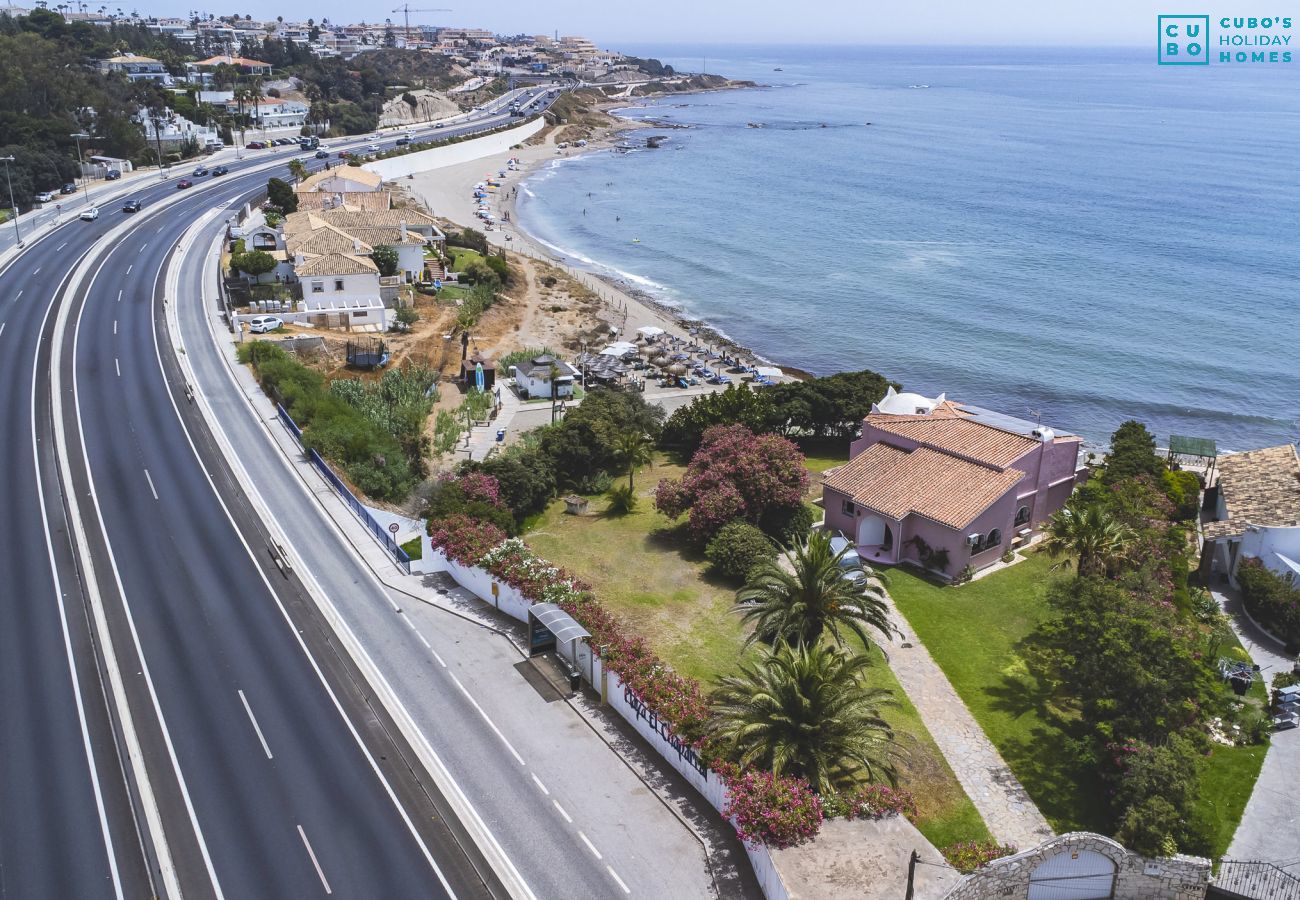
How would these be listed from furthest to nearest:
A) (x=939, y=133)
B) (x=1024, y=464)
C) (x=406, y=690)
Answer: (x=939, y=133) → (x=1024, y=464) → (x=406, y=690)

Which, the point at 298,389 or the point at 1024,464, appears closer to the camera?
the point at 1024,464

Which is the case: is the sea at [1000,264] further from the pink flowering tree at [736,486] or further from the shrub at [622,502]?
the shrub at [622,502]

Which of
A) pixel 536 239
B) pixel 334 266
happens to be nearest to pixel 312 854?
pixel 334 266

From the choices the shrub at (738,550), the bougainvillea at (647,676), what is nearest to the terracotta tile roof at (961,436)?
the shrub at (738,550)

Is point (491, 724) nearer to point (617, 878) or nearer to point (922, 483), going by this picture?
point (617, 878)

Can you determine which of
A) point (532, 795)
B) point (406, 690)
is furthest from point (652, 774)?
point (406, 690)

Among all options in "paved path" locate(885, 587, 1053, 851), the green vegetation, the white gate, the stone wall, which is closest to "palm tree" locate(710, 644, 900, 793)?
"paved path" locate(885, 587, 1053, 851)

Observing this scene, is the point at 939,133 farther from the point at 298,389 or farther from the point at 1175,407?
the point at 298,389
